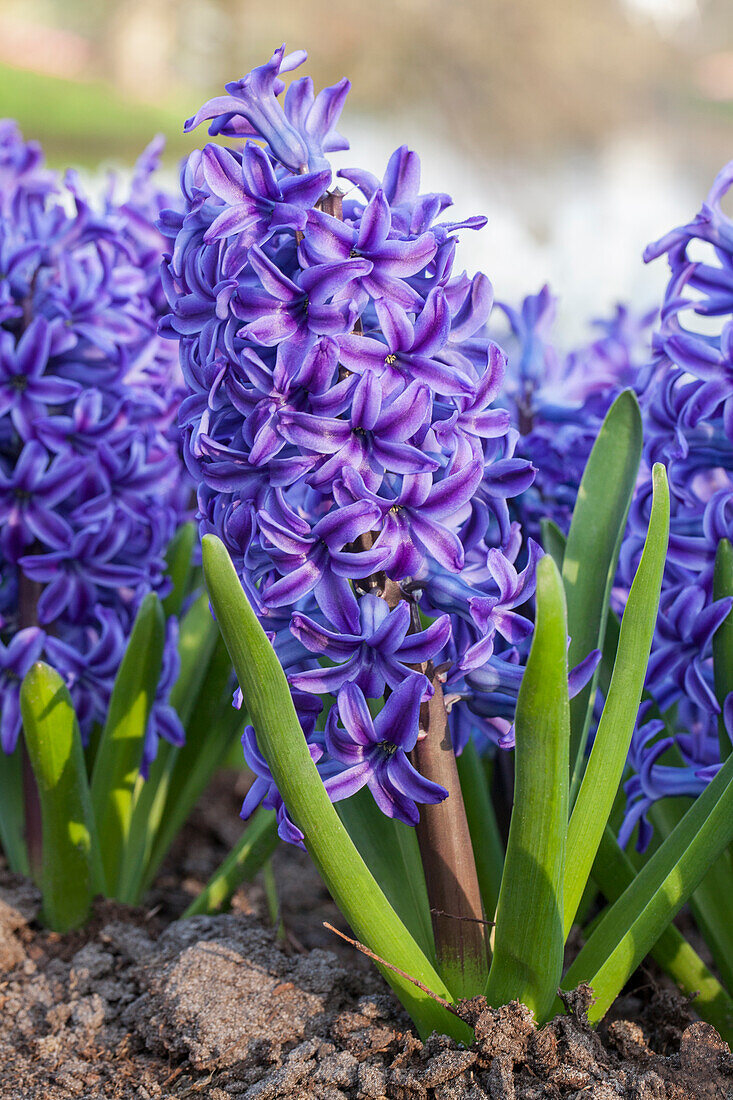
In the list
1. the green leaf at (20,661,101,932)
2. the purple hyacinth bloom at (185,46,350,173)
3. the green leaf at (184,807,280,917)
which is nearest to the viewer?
the purple hyacinth bloom at (185,46,350,173)

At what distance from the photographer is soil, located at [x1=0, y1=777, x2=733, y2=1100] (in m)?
1.27

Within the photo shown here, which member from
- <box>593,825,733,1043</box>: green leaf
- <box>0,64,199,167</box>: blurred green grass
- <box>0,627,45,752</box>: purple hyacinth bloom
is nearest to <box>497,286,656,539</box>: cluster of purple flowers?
<box>593,825,733,1043</box>: green leaf

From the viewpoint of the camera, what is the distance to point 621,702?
134 cm

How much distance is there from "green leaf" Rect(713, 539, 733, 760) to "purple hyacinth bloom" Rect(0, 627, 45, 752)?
1.28m

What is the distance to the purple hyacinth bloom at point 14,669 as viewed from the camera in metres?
1.92

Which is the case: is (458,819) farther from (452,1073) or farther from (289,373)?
(289,373)

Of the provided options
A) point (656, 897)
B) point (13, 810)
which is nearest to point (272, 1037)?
point (656, 897)

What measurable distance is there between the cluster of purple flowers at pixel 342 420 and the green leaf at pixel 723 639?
0.36 m

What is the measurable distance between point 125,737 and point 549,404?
112 cm

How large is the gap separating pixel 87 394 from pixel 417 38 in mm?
18277

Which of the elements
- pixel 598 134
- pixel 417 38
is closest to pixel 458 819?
pixel 598 134

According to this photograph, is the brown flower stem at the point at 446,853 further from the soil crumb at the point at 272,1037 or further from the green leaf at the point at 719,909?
the green leaf at the point at 719,909

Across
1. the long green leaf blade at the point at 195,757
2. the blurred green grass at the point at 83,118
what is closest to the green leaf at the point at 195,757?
the long green leaf blade at the point at 195,757

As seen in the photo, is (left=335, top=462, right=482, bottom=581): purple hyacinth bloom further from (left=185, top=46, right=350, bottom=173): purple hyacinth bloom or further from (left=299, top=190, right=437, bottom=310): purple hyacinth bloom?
(left=185, top=46, right=350, bottom=173): purple hyacinth bloom
